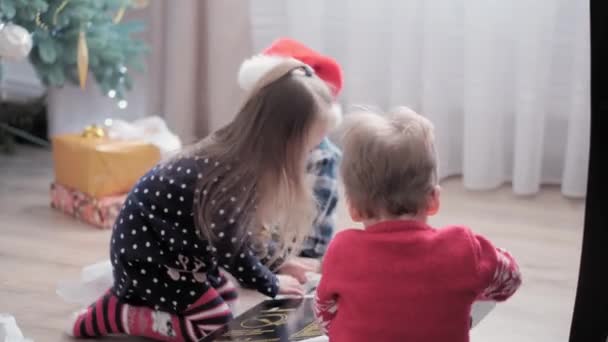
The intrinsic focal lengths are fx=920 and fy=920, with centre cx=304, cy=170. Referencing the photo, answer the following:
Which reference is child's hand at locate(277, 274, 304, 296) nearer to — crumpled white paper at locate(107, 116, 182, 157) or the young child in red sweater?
the young child in red sweater

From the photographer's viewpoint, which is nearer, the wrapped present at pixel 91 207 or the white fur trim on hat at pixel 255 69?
the white fur trim on hat at pixel 255 69

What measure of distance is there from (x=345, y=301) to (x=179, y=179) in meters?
0.43

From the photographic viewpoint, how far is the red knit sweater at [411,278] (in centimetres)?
116

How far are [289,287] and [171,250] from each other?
26 cm

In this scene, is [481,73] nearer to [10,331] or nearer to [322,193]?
[322,193]

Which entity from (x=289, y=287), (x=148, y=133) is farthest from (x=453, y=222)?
(x=148, y=133)

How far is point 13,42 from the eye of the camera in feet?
7.28

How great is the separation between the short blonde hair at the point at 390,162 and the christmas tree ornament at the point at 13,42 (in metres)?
1.29

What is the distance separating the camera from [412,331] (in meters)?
1.17

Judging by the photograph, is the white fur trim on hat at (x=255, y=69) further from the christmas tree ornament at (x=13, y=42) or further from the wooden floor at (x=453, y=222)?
the christmas tree ornament at (x=13, y=42)

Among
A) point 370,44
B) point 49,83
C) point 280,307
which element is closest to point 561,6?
point 370,44

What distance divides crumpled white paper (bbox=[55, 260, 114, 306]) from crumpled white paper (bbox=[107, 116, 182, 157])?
1.72ft

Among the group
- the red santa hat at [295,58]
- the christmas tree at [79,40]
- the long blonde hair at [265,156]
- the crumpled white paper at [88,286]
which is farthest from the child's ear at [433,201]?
the christmas tree at [79,40]

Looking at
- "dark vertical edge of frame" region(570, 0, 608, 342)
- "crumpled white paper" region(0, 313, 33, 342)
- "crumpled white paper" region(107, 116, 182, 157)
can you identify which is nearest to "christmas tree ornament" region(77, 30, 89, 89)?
"crumpled white paper" region(107, 116, 182, 157)
